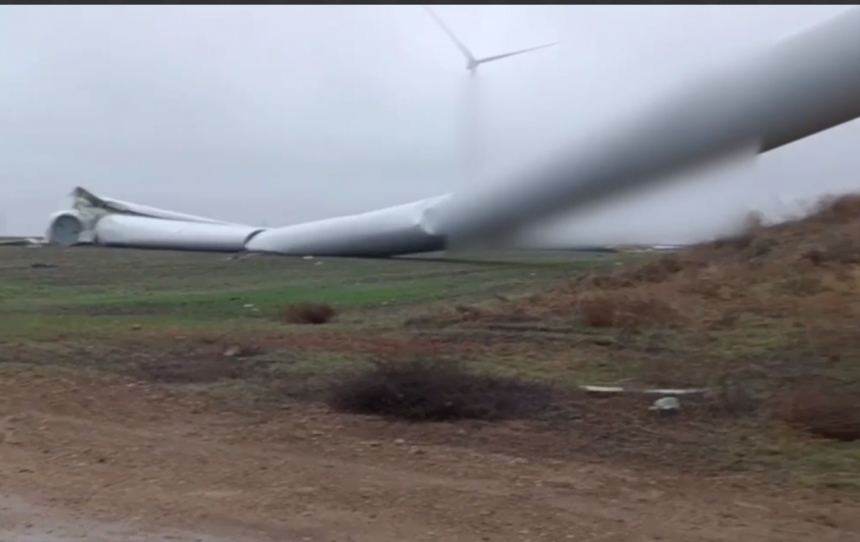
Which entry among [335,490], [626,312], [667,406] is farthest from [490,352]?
[335,490]

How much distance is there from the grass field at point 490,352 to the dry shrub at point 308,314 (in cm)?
24

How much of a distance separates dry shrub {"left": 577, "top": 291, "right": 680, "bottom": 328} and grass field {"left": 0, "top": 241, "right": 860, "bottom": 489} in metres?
0.09

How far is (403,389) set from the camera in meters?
10.6

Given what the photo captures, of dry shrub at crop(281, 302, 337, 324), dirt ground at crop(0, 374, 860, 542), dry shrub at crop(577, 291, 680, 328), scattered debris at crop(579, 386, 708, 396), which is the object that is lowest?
dirt ground at crop(0, 374, 860, 542)

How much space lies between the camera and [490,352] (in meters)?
14.2

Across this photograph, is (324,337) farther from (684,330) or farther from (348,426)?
(348,426)

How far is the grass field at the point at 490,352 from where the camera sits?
30.0 ft

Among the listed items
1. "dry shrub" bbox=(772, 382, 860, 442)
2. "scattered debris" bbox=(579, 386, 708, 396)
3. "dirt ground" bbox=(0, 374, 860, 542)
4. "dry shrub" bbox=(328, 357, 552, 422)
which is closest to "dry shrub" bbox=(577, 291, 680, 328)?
"scattered debris" bbox=(579, 386, 708, 396)

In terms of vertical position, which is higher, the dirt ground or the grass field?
the grass field

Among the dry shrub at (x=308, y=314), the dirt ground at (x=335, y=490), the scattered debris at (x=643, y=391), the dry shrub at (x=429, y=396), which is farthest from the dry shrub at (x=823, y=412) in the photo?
the dry shrub at (x=308, y=314)

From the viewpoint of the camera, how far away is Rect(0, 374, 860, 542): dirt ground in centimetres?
693

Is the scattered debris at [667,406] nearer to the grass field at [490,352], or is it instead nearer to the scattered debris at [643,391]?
the grass field at [490,352]

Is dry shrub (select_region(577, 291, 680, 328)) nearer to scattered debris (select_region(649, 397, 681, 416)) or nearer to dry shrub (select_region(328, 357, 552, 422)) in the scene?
dry shrub (select_region(328, 357, 552, 422))

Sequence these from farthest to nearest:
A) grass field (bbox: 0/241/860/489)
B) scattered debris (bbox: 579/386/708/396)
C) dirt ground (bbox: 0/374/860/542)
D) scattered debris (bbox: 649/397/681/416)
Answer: scattered debris (bbox: 579/386/708/396) < scattered debris (bbox: 649/397/681/416) < grass field (bbox: 0/241/860/489) < dirt ground (bbox: 0/374/860/542)
